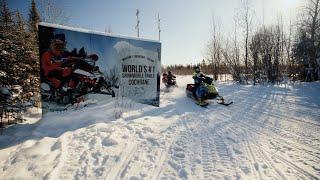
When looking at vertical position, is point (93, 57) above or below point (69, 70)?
above

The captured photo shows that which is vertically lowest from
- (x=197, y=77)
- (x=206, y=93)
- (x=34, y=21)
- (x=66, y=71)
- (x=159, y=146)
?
(x=159, y=146)

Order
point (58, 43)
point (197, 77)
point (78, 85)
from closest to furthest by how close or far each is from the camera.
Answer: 1. point (58, 43)
2. point (78, 85)
3. point (197, 77)

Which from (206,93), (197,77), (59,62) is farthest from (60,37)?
(197,77)

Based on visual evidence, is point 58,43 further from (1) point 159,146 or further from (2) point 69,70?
(1) point 159,146

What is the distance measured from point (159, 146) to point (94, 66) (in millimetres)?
3761

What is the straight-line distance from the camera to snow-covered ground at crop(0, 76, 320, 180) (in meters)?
4.09

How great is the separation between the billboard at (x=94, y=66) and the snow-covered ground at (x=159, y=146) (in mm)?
575

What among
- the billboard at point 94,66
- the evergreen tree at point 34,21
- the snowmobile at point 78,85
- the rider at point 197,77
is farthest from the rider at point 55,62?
the rider at point 197,77

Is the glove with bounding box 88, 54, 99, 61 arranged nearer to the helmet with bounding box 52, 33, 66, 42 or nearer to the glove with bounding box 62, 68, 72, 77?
the glove with bounding box 62, 68, 72, 77

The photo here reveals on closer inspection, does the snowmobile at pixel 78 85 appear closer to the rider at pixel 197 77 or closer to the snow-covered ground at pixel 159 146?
the snow-covered ground at pixel 159 146

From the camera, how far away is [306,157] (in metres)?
4.70

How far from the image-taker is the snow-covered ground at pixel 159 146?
13.4 feet

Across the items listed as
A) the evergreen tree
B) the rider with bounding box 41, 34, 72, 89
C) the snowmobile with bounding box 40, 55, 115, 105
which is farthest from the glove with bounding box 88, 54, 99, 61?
the evergreen tree

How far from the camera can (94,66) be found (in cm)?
791
